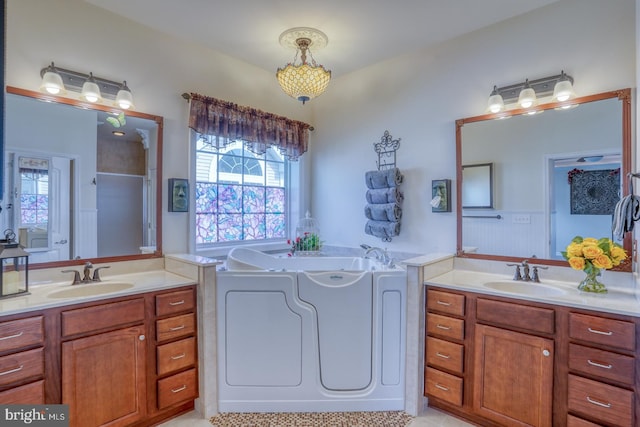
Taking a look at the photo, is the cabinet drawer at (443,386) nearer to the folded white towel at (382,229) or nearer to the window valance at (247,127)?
the folded white towel at (382,229)

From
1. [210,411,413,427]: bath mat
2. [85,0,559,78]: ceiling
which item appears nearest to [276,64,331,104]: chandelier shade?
[85,0,559,78]: ceiling

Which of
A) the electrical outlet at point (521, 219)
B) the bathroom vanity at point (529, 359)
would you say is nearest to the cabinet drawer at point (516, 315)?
the bathroom vanity at point (529, 359)

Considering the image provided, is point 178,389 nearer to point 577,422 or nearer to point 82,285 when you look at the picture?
point 82,285

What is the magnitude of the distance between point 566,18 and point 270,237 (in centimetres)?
307

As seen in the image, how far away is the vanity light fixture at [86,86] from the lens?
208 centimetres

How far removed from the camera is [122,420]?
6.24ft

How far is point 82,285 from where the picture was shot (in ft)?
6.89

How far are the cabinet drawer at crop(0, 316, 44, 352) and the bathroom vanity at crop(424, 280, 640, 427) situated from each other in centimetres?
223

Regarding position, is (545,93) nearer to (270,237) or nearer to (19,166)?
(270,237)

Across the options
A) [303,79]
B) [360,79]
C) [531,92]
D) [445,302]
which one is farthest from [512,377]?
[360,79]

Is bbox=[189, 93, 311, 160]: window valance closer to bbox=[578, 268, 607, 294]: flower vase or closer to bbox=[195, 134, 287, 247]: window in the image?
bbox=[195, 134, 287, 247]: window

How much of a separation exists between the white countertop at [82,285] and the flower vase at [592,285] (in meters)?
2.44

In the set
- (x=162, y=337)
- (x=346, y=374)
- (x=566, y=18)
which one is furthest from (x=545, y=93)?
(x=162, y=337)

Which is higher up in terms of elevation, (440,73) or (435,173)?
(440,73)
